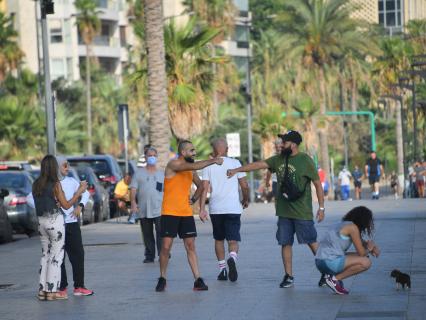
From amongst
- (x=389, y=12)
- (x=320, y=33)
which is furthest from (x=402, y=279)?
(x=389, y=12)

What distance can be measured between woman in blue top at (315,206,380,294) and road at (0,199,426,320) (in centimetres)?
26

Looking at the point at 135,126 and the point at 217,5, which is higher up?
the point at 217,5

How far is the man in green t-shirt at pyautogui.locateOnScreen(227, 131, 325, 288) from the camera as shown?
15.3m

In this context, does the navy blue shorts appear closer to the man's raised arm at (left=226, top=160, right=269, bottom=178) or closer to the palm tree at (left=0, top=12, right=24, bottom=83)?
the man's raised arm at (left=226, top=160, right=269, bottom=178)

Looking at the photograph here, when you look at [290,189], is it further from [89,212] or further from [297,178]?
[89,212]

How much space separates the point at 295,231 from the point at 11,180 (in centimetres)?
1483

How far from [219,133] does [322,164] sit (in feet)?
53.8

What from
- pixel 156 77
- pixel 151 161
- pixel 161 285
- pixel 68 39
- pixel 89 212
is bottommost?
pixel 89 212

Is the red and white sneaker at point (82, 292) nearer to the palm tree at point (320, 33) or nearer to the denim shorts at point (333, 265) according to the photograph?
the denim shorts at point (333, 265)

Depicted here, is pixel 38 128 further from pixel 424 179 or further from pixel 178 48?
pixel 178 48

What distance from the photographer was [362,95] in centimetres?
11350

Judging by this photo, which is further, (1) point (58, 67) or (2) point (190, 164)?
(1) point (58, 67)

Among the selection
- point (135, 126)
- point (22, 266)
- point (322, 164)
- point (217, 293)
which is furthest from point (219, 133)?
point (217, 293)

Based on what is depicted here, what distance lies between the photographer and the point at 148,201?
64.9 ft
